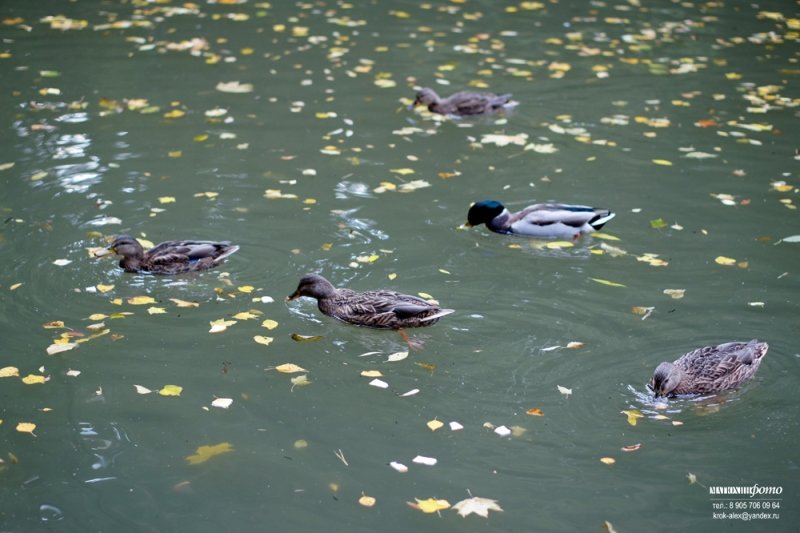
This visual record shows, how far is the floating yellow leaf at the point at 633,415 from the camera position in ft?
18.8

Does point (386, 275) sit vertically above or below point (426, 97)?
below

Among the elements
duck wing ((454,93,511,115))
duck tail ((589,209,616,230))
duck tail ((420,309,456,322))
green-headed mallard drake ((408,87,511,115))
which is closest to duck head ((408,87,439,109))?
green-headed mallard drake ((408,87,511,115))

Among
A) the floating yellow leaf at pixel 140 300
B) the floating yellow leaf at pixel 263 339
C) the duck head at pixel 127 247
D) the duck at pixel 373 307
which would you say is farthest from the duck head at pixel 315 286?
the duck head at pixel 127 247

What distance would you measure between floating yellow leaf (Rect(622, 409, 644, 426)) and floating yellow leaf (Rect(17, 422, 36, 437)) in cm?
363

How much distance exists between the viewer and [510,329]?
6848 millimetres

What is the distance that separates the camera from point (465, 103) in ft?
36.3

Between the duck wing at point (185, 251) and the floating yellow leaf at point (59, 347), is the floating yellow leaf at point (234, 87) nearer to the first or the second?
the duck wing at point (185, 251)

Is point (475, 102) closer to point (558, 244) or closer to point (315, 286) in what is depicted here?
point (558, 244)

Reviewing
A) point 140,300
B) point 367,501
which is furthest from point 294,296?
point 367,501

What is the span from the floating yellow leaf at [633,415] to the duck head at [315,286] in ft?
7.82

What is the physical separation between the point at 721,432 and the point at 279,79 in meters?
8.28

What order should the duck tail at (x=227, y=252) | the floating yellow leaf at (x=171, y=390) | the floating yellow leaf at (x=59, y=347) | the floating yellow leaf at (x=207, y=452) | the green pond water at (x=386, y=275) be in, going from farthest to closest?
the duck tail at (x=227, y=252) → the floating yellow leaf at (x=59, y=347) → the floating yellow leaf at (x=171, y=390) → the floating yellow leaf at (x=207, y=452) → the green pond water at (x=386, y=275)

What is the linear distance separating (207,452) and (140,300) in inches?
79.8

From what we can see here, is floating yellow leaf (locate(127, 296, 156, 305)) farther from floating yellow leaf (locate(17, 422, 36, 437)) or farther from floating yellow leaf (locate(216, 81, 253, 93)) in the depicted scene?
floating yellow leaf (locate(216, 81, 253, 93))
